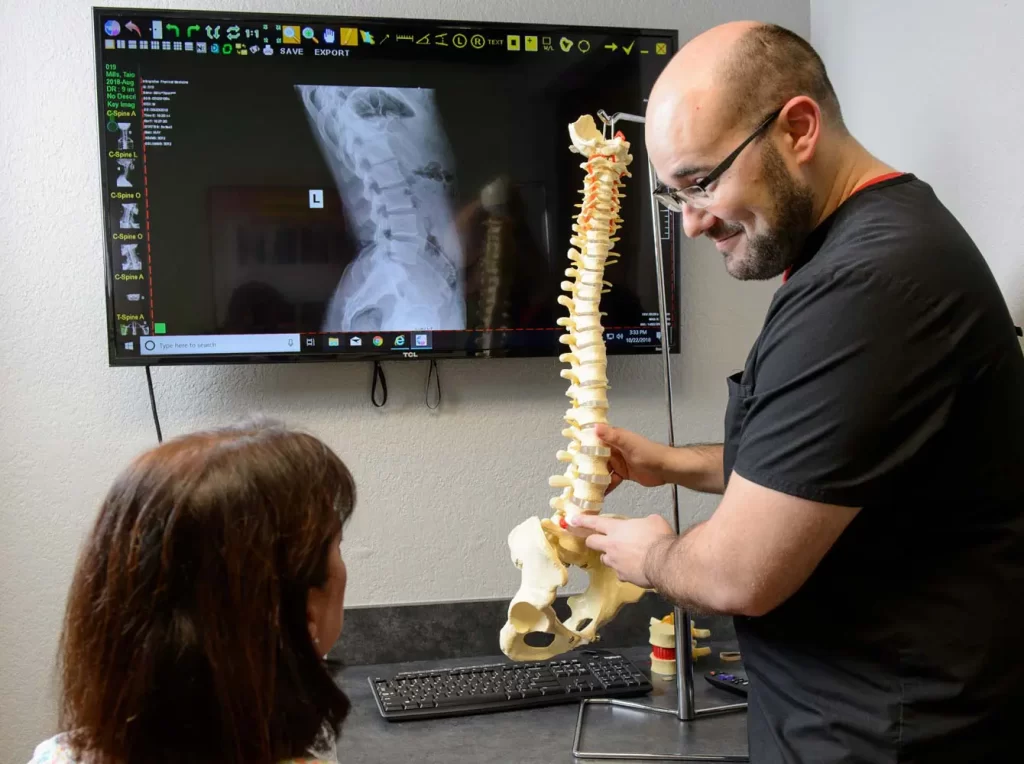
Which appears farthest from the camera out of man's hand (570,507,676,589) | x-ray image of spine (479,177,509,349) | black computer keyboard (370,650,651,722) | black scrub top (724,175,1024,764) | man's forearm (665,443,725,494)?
x-ray image of spine (479,177,509,349)

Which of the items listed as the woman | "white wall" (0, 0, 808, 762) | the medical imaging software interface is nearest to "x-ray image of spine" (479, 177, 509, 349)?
the medical imaging software interface

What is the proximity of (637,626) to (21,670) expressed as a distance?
1.15m

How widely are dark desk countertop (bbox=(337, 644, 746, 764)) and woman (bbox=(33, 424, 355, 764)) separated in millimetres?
677

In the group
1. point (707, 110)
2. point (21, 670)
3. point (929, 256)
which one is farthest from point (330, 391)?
point (929, 256)

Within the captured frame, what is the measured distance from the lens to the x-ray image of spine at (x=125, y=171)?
1.79 meters

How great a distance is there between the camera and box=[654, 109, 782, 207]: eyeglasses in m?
1.24

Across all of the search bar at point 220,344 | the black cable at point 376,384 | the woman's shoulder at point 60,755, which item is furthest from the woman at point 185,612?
the black cable at point 376,384

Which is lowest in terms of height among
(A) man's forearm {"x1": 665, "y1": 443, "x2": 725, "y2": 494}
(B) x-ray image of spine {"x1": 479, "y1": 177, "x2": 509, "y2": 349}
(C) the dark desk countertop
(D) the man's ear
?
(C) the dark desk countertop

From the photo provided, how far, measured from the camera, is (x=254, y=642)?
90 cm

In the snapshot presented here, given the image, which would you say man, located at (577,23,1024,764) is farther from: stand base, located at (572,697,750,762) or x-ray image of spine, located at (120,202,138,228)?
x-ray image of spine, located at (120,202,138,228)

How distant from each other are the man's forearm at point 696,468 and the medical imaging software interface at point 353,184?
0.43 metres

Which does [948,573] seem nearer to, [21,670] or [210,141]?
[210,141]

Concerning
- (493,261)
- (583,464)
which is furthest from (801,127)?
(493,261)

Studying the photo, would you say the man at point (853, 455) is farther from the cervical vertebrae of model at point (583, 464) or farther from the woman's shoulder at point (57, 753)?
the woman's shoulder at point (57, 753)
